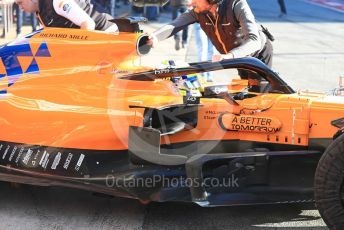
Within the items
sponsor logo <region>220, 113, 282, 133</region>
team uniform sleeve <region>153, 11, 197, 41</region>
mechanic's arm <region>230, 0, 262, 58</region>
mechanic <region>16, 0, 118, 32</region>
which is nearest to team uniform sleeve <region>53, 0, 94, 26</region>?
mechanic <region>16, 0, 118, 32</region>

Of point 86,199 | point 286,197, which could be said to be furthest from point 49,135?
point 286,197

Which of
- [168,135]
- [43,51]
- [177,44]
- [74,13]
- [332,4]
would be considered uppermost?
[74,13]

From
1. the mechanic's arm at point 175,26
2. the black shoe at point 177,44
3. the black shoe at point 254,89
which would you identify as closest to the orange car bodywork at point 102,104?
the black shoe at point 254,89

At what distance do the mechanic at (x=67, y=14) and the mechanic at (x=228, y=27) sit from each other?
64 centimetres

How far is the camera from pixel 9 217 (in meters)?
4.18

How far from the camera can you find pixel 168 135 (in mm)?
4004

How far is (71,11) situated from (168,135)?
1.69 metres

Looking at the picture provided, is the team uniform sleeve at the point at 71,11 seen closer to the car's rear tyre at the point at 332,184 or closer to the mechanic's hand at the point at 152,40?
the mechanic's hand at the point at 152,40

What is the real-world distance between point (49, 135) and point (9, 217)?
0.66m

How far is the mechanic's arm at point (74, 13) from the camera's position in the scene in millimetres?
4992

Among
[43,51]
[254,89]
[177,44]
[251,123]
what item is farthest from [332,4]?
[251,123]

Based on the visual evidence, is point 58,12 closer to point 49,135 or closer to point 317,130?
point 49,135

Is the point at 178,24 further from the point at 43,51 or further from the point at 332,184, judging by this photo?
the point at 332,184

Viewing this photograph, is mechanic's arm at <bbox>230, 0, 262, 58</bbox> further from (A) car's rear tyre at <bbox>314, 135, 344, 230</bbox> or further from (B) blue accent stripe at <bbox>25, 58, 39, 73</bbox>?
(B) blue accent stripe at <bbox>25, 58, 39, 73</bbox>
